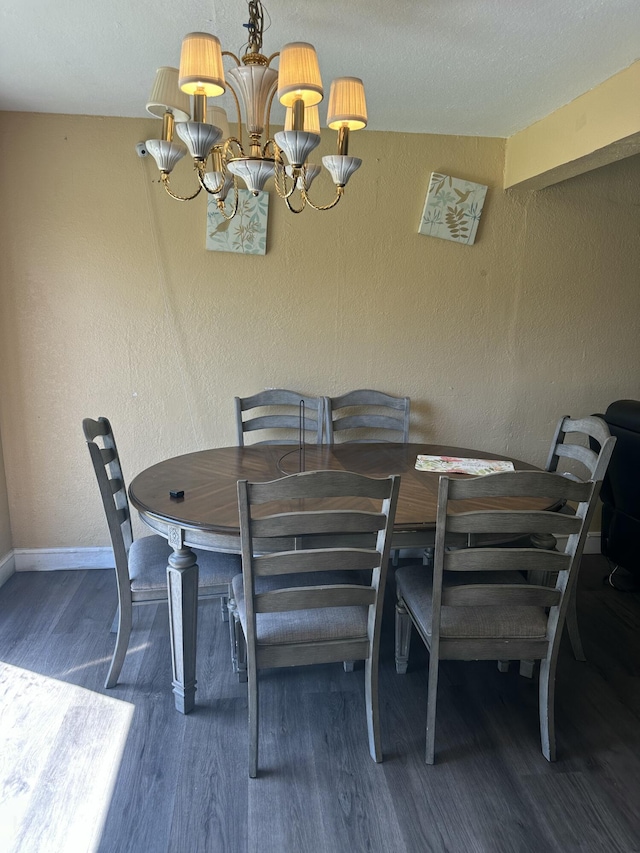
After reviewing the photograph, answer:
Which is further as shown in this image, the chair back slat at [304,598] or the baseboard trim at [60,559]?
the baseboard trim at [60,559]

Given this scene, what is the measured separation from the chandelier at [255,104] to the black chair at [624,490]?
189 cm

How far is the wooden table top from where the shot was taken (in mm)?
1823

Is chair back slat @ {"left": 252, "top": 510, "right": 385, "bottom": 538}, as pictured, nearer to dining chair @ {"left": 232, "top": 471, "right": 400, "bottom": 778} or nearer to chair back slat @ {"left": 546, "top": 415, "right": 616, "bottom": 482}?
dining chair @ {"left": 232, "top": 471, "right": 400, "bottom": 778}

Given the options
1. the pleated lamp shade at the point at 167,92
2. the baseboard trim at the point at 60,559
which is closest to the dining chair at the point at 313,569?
the pleated lamp shade at the point at 167,92

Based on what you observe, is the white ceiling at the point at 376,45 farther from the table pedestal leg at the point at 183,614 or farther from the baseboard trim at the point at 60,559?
the baseboard trim at the point at 60,559

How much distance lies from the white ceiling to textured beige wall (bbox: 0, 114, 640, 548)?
1.30ft

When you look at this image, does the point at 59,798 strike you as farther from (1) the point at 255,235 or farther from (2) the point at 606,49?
(2) the point at 606,49

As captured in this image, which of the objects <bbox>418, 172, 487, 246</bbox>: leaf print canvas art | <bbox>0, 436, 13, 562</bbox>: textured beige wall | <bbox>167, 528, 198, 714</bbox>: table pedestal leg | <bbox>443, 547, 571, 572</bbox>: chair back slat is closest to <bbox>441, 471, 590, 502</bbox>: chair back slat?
<bbox>443, 547, 571, 572</bbox>: chair back slat

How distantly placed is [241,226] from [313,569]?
191 centimetres

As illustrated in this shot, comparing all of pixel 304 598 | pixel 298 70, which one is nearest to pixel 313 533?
pixel 304 598

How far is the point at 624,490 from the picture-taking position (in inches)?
111

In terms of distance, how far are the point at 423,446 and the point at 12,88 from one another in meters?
2.39

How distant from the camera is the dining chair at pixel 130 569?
1.99m

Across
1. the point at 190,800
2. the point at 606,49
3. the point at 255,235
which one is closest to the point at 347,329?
the point at 255,235
